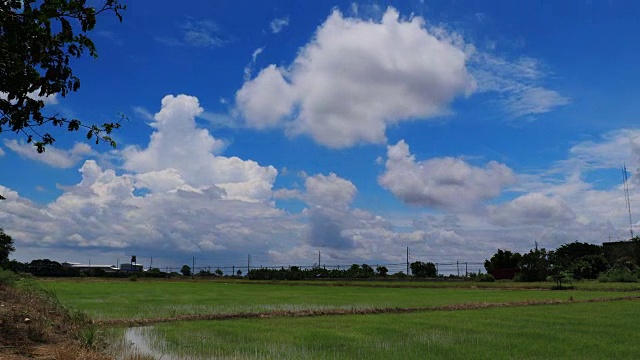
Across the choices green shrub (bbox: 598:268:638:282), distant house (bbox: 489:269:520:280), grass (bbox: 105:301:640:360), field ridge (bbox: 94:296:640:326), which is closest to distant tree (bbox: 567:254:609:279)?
green shrub (bbox: 598:268:638:282)

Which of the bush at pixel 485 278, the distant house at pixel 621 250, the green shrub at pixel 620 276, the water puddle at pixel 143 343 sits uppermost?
the distant house at pixel 621 250

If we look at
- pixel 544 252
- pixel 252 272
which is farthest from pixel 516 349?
pixel 252 272

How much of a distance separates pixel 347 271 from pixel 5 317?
63.4m

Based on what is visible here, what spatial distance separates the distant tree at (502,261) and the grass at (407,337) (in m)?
50.5

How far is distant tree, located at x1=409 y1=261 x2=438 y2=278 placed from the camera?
7269 centimetres

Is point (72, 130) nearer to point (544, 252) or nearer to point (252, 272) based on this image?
point (544, 252)

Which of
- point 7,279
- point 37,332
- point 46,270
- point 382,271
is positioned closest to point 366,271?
point 382,271

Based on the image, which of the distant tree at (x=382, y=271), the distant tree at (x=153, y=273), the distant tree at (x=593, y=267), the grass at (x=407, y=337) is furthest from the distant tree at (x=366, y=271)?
the grass at (x=407, y=337)

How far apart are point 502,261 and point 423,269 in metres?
10.8

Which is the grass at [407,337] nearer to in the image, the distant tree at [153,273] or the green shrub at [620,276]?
the green shrub at [620,276]

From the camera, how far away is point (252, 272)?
252 feet

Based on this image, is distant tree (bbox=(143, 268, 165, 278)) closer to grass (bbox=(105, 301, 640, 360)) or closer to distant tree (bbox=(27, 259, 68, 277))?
distant tree (bbox=(27, 259, 68, 277))

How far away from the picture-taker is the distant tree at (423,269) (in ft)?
238

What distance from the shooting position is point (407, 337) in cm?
1351
